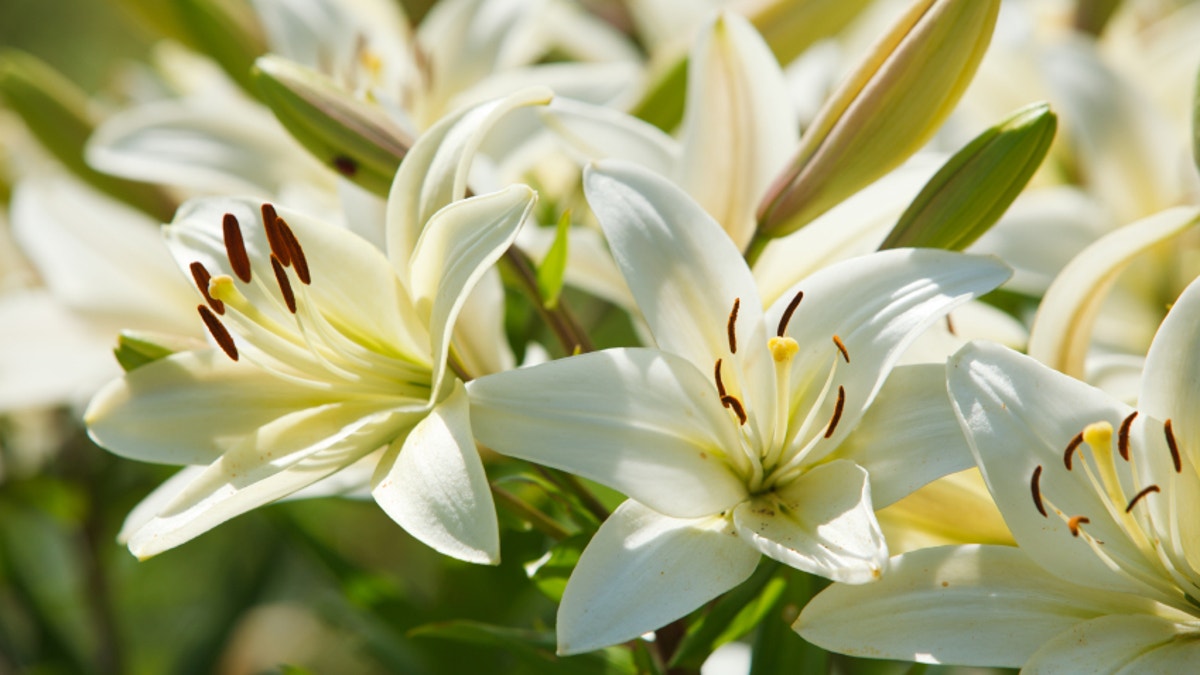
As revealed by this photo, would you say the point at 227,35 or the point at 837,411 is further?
the point at 227,35

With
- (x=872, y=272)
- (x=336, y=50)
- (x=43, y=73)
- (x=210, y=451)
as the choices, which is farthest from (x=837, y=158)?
(x=43, y=73)

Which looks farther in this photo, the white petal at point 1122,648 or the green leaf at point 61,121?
the green leaf at point 61,121

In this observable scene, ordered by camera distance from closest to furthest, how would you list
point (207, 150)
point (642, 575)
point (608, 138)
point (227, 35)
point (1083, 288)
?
point (642, 575) < point (1083, 288) < point (608, 138) < point (207, 150) < point (227, 35)

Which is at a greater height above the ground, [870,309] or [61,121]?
[870,309]

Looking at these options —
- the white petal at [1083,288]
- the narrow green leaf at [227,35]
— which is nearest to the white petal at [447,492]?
the white petal at [1083,288]

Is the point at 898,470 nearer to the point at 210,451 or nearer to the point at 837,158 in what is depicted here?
the point at 837,158

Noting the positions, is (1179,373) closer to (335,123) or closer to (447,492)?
(447,492)

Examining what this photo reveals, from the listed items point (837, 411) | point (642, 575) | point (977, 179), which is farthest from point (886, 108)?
point (642, 575)

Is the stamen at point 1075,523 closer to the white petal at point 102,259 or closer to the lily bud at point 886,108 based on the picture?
the lily bud at point 886,108
